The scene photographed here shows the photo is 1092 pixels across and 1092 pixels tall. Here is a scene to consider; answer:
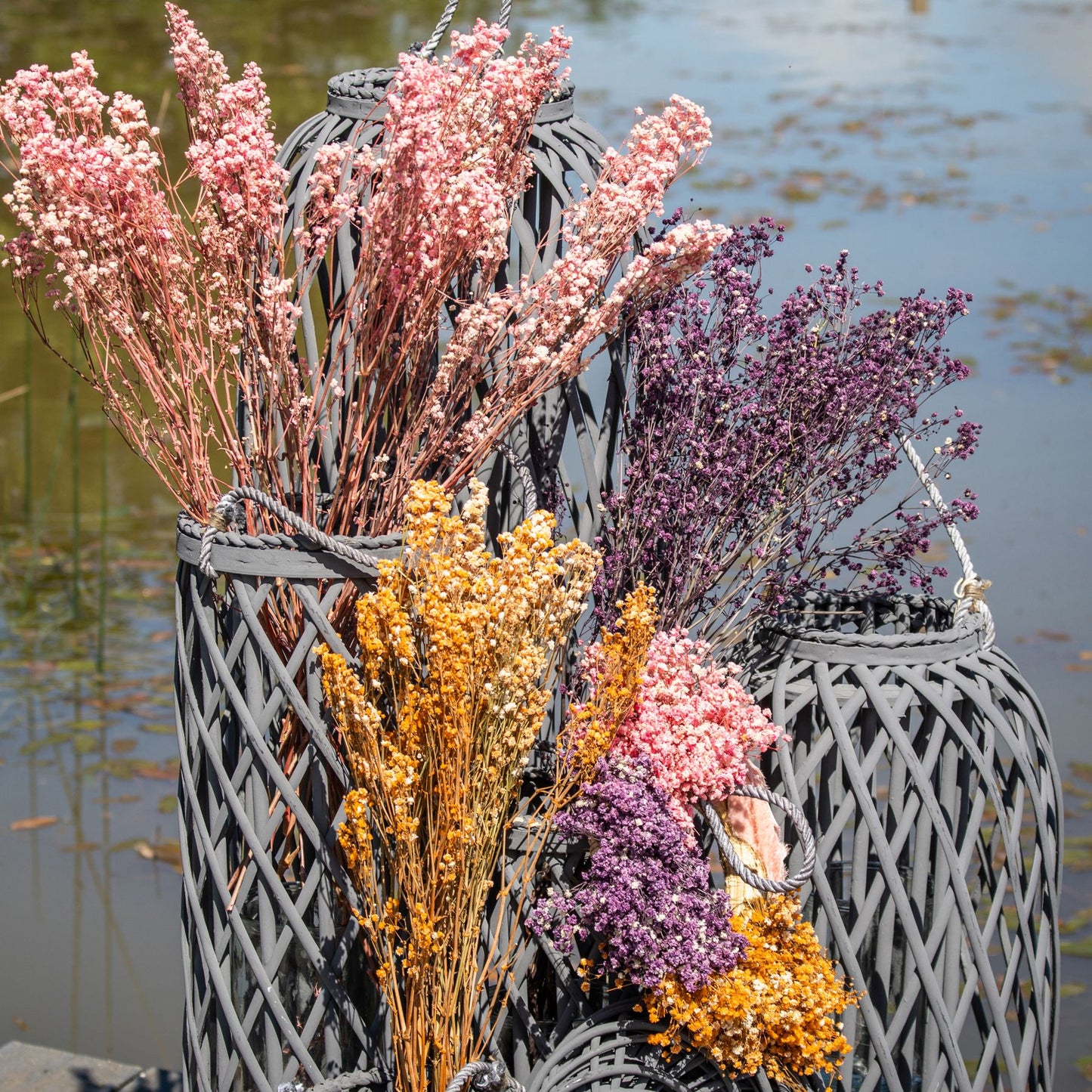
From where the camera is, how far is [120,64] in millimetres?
11180

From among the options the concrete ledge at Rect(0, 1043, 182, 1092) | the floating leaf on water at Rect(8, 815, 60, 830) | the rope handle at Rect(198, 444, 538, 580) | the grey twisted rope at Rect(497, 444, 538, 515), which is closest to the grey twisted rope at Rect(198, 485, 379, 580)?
the rope handle at Rect(198, 444, 538, 580)

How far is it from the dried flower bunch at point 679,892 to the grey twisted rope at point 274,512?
0.31 meters

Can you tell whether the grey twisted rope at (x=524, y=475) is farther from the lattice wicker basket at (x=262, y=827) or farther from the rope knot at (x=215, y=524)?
the rope knot at (x=215, y=524)

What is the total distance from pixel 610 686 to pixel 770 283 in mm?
4957

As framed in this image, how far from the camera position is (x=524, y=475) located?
6.20 ft

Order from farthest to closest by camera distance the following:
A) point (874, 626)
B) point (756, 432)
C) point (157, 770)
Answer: point (157, 770) < point (874, 626) < point (756, 432)

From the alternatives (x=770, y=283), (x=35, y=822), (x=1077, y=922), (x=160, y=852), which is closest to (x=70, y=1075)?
(x=160, y=852)

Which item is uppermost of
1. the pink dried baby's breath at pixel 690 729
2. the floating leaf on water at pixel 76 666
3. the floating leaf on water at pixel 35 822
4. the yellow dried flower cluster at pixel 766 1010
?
the pink dried baby's breath at pixel 690 729

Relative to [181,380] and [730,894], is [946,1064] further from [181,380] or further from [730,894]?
[181,380]

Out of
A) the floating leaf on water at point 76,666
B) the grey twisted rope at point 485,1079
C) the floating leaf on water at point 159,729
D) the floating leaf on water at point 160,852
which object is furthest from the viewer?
the floating leaf on water at point 76,666

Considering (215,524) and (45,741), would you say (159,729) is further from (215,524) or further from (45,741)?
(215,524)

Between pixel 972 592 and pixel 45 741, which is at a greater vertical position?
pixel 972 592

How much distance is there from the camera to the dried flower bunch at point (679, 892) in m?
1.63

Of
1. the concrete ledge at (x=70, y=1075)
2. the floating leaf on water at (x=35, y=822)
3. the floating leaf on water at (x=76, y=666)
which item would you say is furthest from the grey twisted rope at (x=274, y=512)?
the floating leaf on water at (x=76, y=666)
